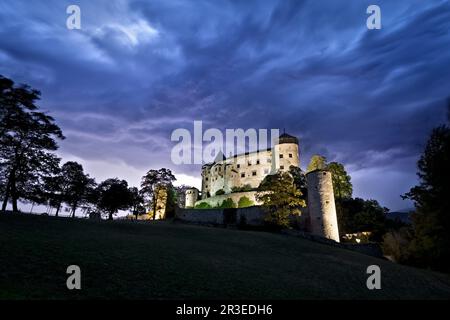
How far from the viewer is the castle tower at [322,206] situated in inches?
1414

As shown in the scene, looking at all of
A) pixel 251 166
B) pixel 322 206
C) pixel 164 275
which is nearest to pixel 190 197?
pixel 251 166

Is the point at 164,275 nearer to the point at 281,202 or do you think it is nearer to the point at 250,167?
the point at 281,202

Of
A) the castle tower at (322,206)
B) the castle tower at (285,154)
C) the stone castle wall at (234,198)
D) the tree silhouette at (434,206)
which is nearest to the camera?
the tree silhouette at (434,206)

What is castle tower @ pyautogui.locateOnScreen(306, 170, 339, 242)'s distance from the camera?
3591 centimetres

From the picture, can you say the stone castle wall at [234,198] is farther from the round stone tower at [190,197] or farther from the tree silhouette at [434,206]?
the tree silhouette at [434,206]

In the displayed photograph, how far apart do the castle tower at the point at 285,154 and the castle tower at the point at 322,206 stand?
3373cm

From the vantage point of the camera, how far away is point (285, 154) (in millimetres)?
73250

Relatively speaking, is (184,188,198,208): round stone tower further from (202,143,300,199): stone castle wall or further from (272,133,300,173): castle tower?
(272,133,300,173): castle tower

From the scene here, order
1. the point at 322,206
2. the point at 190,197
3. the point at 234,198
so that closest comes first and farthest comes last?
the point at 322,206, the point at 234,198, the point at 190,197

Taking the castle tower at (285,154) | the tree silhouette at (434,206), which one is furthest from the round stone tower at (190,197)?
the tree silhouette at (434,206)

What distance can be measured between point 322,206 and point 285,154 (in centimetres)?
3763

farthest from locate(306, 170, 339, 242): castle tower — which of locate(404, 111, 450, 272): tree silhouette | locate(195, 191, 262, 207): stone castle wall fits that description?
locate(195, 191, 262, 207): stone castle wall

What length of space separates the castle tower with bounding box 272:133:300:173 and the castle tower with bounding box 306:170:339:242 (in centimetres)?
3373

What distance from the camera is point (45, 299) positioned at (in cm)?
646
